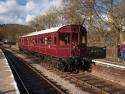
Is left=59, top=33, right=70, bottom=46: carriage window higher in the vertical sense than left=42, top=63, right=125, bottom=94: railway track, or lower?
higher

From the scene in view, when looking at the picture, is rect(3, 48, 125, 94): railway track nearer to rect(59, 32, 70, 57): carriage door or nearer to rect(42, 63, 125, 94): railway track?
rect(42, 63, 125, 94): railway track

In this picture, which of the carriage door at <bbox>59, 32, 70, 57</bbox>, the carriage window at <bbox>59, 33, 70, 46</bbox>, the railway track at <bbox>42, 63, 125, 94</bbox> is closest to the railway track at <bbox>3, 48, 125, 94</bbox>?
the railway track at <bbox>42, 63, 125, 94</bbox>

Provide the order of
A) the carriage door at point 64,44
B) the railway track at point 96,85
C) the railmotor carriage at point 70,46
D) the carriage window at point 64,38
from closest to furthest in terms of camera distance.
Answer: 1. the railway track at point 96,85
2. the railmotor carriage at point 70,46
3. the carriage door at point 64,44
4. the carriage window at point 64,38

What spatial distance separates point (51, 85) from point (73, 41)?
6225 millimetres

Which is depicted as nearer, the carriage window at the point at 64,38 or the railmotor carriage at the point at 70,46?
the railmotor carriage at the point at 70,46

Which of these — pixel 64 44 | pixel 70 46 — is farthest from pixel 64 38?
pixel 70 46

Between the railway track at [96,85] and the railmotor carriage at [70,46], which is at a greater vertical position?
the railmotor carriage at [70,46]

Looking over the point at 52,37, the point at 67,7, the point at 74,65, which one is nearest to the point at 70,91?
the point at 74,65

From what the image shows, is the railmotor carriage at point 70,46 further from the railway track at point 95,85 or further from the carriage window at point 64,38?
the railway track at point 95,85

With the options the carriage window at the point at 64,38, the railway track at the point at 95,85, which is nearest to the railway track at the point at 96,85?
the railway track at the point at 95,85

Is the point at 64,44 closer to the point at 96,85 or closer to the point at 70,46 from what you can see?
the point at 70,46

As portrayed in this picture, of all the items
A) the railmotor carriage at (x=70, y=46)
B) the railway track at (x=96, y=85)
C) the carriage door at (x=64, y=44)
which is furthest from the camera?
the carriage door at (x=64, y=44)

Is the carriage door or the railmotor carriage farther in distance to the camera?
the carriage door

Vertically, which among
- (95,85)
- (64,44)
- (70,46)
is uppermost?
(64,44)
